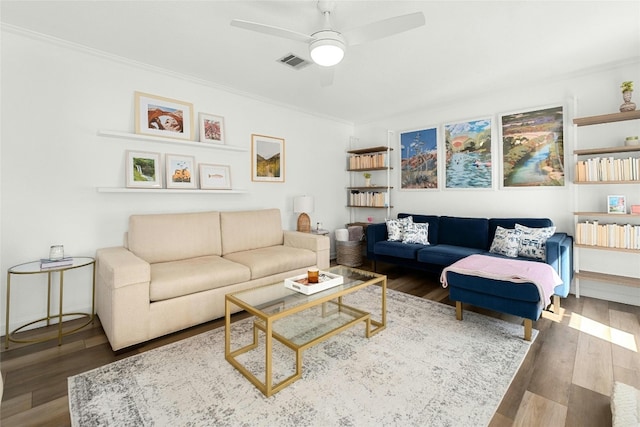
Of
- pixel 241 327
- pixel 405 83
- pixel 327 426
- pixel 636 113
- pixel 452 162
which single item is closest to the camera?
pixel 327 426

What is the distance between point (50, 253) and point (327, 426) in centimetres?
256

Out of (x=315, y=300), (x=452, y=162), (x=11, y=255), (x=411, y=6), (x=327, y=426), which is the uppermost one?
(x=411, y=6)

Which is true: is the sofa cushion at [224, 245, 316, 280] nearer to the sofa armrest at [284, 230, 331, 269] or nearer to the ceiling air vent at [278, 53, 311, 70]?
the sofa armrest at [284, 230, 331, 269]

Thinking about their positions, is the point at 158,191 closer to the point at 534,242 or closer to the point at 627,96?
the point at 534,242

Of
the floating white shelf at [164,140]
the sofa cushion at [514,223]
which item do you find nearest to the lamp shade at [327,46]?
the floating white shelf at [164,140]

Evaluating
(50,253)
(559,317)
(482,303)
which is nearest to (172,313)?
(50,253)

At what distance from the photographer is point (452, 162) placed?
4324 millimetres

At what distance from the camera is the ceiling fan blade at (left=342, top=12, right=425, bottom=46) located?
177 centimetres

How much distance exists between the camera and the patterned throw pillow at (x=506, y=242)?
128 inches

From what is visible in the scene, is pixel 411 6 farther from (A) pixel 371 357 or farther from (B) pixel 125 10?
(A) pixel 371 357

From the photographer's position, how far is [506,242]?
10.9ft

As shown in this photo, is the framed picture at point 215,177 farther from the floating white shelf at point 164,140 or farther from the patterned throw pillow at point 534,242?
the patterned throw pillow at point 534,242

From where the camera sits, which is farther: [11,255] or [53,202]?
[53,202]

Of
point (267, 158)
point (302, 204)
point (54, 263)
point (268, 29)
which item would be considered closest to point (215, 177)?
point (267, 158)
